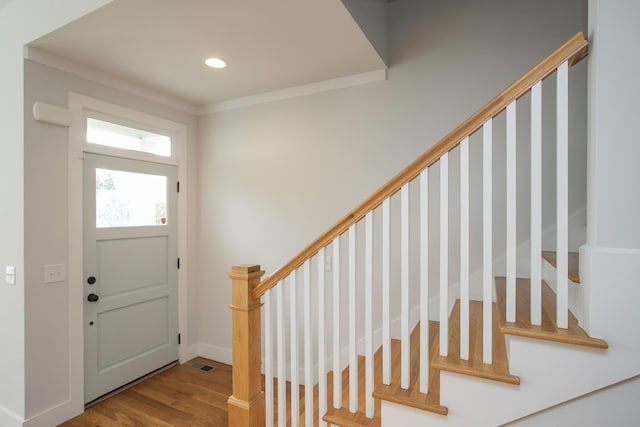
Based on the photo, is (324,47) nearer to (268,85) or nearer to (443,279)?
(268,85)

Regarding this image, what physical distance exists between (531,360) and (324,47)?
2092mm

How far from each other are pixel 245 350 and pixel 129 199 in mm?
1874

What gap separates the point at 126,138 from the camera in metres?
2.79

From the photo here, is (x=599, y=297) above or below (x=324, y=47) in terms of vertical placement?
below

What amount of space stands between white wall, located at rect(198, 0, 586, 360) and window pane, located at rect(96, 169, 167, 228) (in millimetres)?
460

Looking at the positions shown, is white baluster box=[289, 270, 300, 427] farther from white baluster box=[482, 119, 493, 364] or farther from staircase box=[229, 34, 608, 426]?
white baluster box=[482, 119, 493, 364]

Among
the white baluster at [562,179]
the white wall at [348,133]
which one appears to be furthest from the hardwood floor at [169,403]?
the white baluster at [562,179]

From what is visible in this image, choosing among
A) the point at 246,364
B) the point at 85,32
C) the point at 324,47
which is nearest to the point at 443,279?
the point at 246,364

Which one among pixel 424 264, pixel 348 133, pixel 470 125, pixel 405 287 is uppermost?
pixel 348 133

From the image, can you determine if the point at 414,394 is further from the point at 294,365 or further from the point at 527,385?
the point at 294,365

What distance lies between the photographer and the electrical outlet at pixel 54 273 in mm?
2212

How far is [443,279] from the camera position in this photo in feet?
4.16
